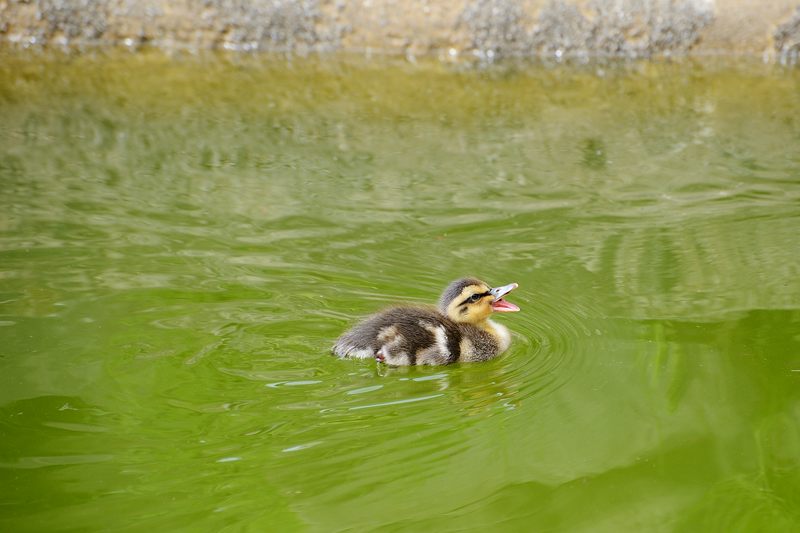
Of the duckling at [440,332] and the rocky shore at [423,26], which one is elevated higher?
the rocky shore at [423,26]

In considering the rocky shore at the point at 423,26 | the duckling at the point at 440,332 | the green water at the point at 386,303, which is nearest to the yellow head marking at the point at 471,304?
the duckling at the point at 440,332

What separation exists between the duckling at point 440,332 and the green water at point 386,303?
0.09 meters

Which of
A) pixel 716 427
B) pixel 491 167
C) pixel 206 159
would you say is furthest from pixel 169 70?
pixel 716 427

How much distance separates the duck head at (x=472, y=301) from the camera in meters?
5.12

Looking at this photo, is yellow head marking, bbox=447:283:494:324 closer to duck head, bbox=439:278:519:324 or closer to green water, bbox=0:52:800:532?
duck head, bbox=439:278:519:324

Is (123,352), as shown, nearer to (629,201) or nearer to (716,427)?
(716,427)

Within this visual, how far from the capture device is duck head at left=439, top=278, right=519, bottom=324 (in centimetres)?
512

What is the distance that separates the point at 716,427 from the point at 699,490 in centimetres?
46

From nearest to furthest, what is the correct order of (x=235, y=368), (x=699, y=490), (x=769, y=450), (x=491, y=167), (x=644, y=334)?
(x=699, y=490)
(x=769, y=450)
(x=235, y=368)
(x=644, y=334)
(x=491, y=167)

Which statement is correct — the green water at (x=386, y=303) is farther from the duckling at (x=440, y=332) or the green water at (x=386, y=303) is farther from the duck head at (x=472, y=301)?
the duck head at (x=472, y=301)

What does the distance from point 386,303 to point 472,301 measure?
0.48 metres

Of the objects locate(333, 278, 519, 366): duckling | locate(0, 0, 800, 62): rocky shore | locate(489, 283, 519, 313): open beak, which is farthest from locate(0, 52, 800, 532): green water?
locate(0, 0, 800, 62): rocky shore

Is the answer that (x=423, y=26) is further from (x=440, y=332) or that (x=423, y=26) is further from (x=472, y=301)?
(x=440, y=332)

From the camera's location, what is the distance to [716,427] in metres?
4.28
